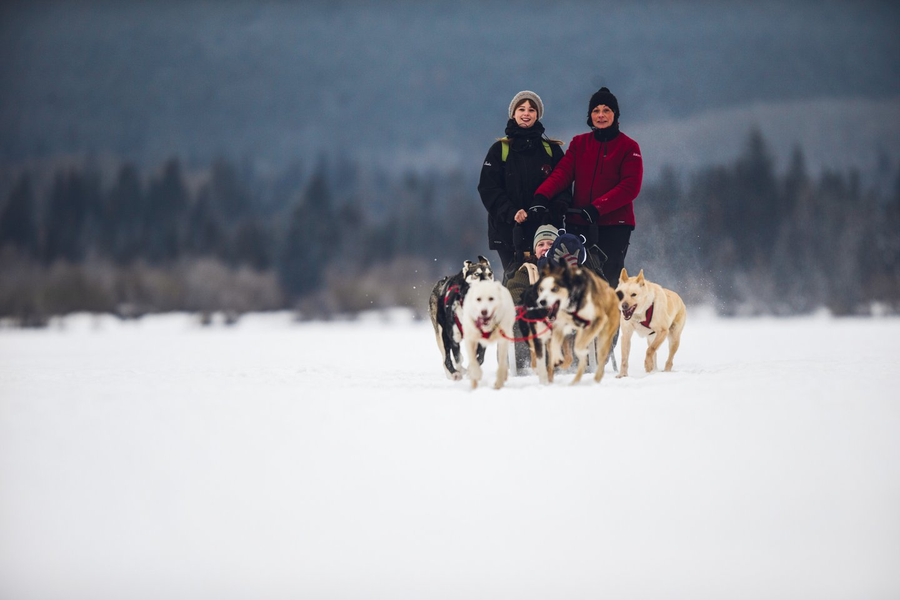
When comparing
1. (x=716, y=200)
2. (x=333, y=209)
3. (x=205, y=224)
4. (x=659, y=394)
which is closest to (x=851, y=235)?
(x=716, y=200)

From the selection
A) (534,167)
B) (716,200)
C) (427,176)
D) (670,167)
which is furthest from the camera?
(427,176)

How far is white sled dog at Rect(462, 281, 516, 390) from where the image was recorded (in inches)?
272

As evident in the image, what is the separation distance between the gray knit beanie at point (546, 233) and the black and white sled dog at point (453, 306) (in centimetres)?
57

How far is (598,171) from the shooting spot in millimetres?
8078

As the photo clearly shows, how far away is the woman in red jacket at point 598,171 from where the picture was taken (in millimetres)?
8016

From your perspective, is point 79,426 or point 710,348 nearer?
point 79,426

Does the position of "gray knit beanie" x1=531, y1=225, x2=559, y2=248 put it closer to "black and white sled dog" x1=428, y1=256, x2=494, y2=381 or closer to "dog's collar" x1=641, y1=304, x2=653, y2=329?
"black and white sled dog" x1=428, y1=256, x2=494, y2=381

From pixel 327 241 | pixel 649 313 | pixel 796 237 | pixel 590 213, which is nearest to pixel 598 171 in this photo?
pixel 590 213

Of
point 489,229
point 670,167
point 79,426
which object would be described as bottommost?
point 79,426

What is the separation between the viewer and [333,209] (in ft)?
202

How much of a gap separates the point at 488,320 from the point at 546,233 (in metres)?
1.42

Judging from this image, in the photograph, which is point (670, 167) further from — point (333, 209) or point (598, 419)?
point (333, 209)

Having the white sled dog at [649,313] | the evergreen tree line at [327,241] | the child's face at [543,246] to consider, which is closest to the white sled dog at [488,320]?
the child's face at [543,246]

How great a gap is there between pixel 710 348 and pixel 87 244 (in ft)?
162
